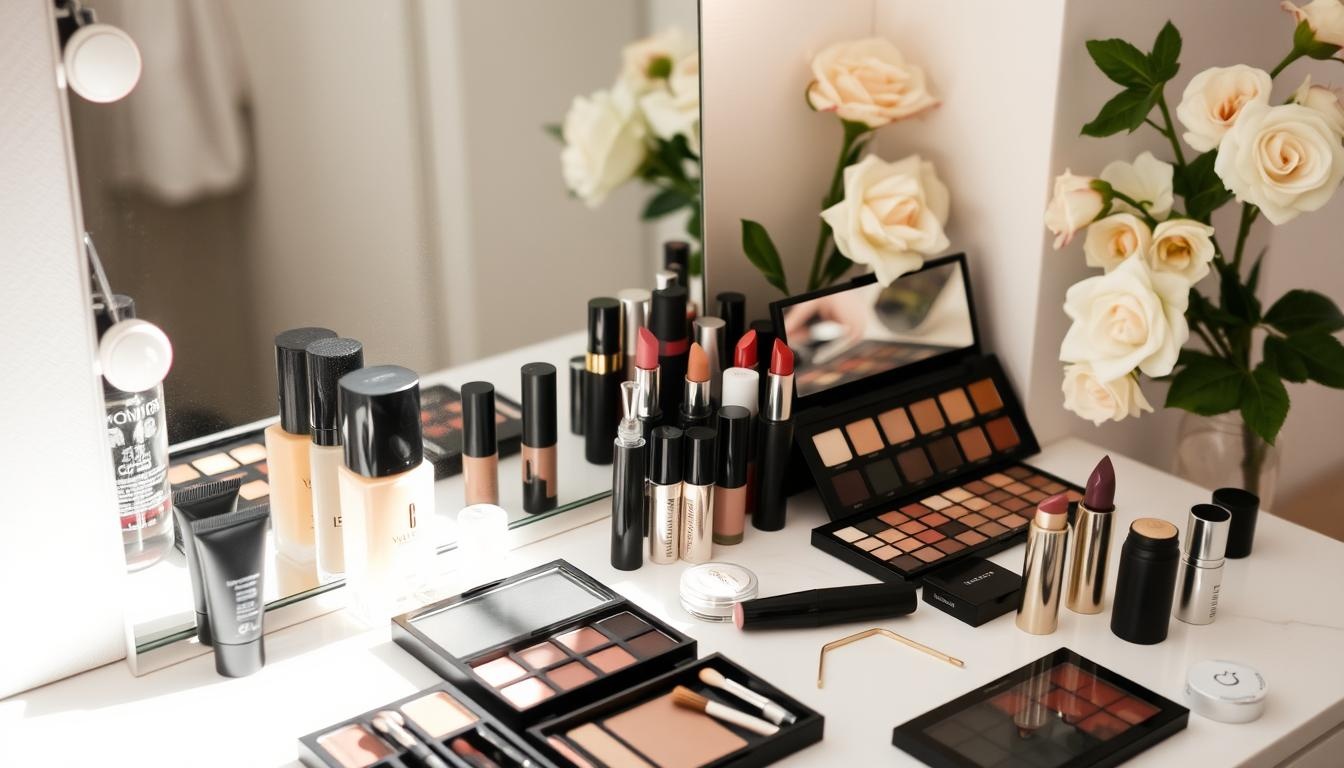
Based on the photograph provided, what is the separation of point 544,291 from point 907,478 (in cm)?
47

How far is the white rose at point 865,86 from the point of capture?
1.59m

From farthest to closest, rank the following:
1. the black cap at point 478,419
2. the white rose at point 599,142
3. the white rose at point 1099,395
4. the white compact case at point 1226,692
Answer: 1. the white rose at point 599,142
2. the white rose at point 1099,395
3. the black cap at point 478,419
4. the white compact case at point 1226,692

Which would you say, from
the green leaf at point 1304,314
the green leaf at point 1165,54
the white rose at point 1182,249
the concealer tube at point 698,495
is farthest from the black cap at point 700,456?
the green leaf at point 1304,314

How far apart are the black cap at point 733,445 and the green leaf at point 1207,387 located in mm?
533

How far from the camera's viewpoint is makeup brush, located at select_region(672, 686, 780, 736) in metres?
1.13

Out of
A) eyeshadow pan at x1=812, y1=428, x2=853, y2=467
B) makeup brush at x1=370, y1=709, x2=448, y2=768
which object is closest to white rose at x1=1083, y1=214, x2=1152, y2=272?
eyeshadow pan at x1=812, y1=428, x2=853, y2=467

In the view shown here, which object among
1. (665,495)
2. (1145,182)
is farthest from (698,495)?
(1145,182)

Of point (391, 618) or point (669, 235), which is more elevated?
point (669, 235)

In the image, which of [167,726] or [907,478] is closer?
[167,726]

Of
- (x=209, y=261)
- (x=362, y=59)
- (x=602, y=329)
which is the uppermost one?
(x=362, y=59)

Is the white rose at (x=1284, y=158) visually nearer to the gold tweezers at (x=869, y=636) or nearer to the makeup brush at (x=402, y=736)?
the gold tweezers at (x=869, y=636)

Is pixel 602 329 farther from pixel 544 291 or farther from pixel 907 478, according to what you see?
pixel 907 478

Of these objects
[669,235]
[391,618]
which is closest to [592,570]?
[391,618]

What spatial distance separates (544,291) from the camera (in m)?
1.59
